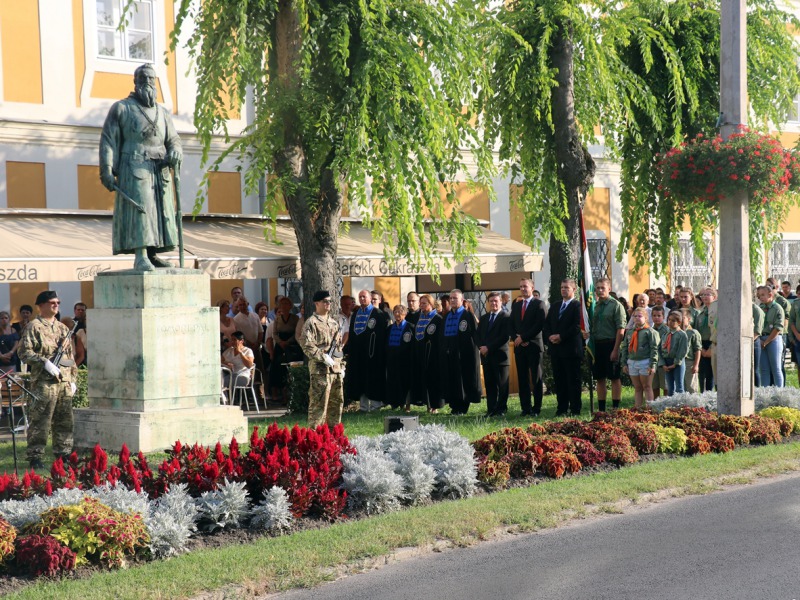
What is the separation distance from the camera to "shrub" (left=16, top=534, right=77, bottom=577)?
720 centimetres

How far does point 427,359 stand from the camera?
17.0m

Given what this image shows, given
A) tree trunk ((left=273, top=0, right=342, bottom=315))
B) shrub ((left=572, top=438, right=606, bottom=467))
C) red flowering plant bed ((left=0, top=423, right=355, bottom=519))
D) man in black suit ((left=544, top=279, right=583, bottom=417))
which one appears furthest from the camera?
tree trunk ((left=273, top=0, right=342, bottom=315))

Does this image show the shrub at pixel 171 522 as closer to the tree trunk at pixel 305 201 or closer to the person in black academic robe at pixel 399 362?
the tree trunk at pixel 305 201

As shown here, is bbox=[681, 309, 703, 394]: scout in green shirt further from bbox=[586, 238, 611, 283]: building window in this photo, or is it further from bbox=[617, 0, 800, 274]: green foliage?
bbox=[586, 238, 611, 283]: building window

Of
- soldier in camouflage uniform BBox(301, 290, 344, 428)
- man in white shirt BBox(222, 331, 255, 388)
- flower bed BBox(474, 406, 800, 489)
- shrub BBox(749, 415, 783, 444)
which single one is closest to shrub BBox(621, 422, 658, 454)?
flower bed BBox(474, 406, 800, 489)

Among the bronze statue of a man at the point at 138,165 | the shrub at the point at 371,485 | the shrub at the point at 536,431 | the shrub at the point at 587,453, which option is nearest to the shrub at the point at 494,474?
the shrub at the point at 371,485

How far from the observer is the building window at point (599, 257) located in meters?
28.5

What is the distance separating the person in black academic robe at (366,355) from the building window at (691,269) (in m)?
13.9

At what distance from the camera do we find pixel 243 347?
1739 centimetres

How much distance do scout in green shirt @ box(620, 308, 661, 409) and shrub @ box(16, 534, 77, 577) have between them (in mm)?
9693

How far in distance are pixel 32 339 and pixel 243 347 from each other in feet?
17.0

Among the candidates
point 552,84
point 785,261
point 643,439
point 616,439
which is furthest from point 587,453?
point 785,261

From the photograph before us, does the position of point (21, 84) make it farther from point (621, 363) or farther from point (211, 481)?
point (211, 481)

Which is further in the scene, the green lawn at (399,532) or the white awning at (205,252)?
the white awning at (205,252)
